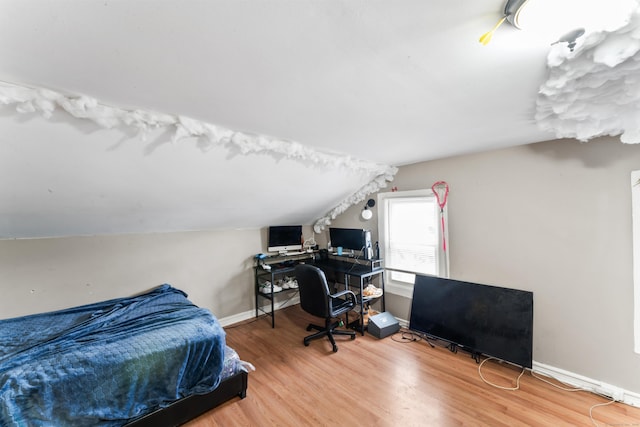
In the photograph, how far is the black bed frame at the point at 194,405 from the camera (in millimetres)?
1697

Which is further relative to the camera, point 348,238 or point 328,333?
point 348,238

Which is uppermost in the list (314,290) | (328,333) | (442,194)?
(442,194)

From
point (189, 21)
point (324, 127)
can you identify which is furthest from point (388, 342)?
point (189, 21)

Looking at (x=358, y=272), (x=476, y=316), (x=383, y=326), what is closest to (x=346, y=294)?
(x=358, y=272)

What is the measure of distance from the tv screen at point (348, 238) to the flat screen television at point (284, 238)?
59cm

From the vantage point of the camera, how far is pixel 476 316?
8.28ft

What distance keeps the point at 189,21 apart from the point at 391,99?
107cm

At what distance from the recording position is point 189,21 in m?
0.87

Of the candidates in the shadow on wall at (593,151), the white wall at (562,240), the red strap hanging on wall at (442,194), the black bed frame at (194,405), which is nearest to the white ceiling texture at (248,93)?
the shadow on wall at (593,151)

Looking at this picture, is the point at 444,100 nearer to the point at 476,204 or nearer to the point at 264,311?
the point at 476,204

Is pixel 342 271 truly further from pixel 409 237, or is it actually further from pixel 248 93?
pixel 248 93

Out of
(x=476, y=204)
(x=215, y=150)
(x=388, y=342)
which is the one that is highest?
(x=215, y=150)

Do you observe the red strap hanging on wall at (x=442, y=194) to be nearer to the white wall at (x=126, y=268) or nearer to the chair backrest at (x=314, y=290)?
the chair backrest at (x=314, y=290)

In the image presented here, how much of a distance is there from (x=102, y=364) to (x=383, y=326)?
2560 millimetres
